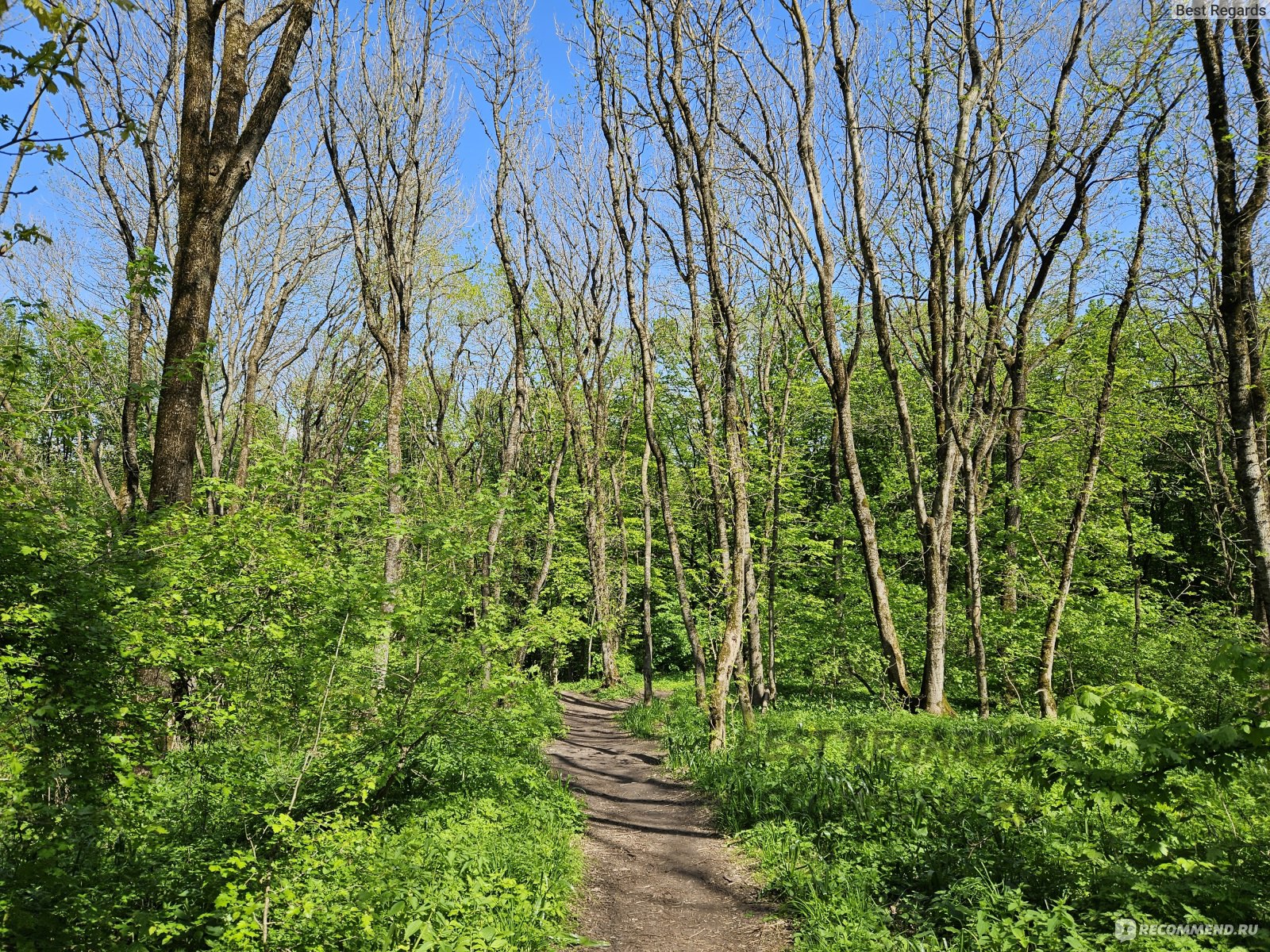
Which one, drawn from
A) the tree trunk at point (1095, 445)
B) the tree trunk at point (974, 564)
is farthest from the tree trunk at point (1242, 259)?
the tree trunk at point (974, 564)

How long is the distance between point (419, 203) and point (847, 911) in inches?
519

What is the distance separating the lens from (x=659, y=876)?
620 centimetres

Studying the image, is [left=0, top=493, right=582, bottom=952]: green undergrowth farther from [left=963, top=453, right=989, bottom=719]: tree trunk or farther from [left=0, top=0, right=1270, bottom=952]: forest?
[left=963, top=453, right=989, bottom=719]: tree trunk

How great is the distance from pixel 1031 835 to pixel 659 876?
126 inches

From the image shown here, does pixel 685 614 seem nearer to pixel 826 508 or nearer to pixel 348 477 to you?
pixel 826 508

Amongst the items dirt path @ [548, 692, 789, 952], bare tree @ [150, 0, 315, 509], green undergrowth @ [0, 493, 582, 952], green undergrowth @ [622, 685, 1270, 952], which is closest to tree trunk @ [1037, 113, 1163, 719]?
green undergrowth @ [622, 685, 1270, 952]

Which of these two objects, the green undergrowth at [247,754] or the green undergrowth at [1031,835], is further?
the green undergrowth at [1031,835]

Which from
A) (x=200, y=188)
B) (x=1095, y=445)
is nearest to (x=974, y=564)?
(x=1095, y=445)

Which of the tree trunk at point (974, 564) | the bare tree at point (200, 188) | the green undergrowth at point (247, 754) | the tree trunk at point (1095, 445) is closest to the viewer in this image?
the green undergrowth at point (247, 754)

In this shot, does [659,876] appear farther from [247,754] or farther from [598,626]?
[598,626]

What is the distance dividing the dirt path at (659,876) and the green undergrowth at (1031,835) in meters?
0.36

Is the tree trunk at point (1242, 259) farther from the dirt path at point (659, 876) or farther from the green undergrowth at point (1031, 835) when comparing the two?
the dirt path at point (659, 876)

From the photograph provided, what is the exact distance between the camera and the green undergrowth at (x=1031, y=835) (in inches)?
143

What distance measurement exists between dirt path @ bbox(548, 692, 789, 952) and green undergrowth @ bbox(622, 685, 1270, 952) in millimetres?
A: 357
